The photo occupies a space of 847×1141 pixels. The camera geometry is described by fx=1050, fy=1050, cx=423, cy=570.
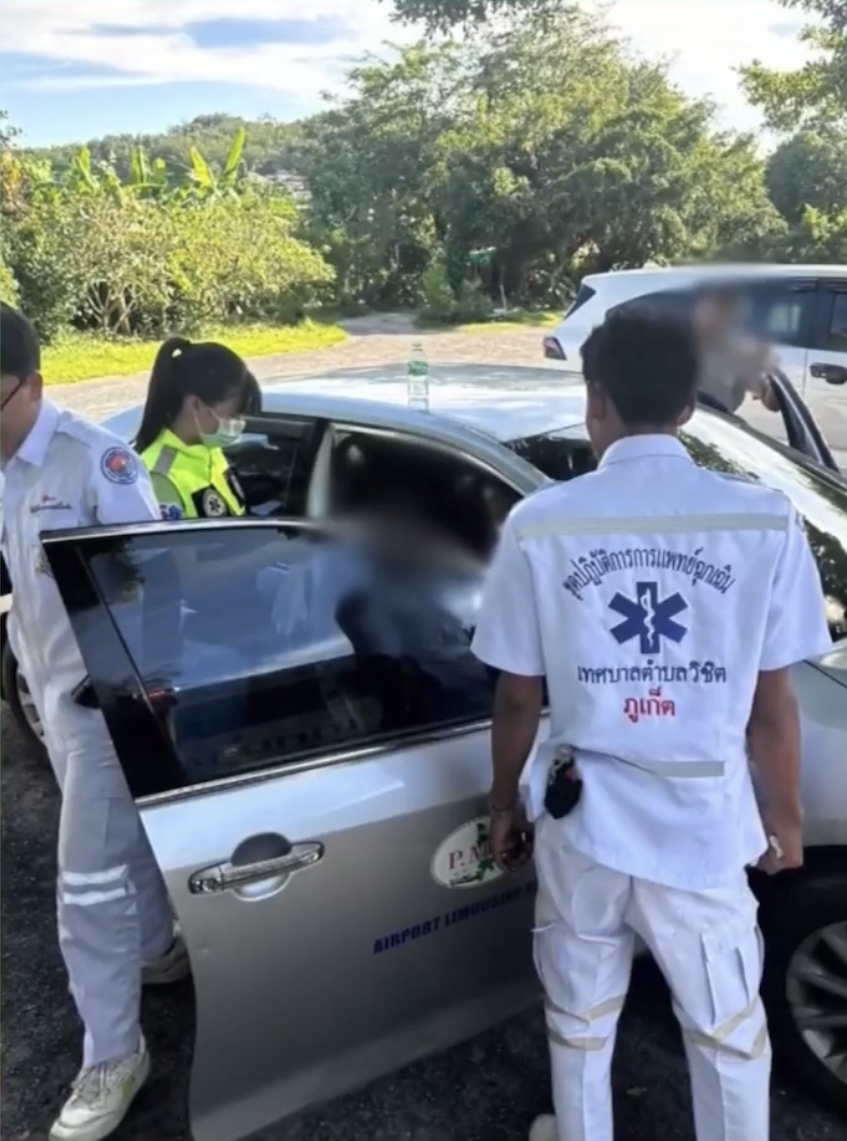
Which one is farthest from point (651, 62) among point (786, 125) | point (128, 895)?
point (128, 895)

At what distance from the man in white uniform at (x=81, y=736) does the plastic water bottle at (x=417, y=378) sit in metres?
0.83

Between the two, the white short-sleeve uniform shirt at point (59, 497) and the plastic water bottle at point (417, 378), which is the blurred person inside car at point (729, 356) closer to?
the plastic water bottle at point (417, 378)

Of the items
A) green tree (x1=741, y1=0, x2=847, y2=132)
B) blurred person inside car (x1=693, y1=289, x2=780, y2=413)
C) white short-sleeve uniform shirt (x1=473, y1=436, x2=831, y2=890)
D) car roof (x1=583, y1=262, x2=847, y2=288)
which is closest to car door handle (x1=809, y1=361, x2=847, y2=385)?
blurred person inside car (x1=693, y1=289, x2=780, y2=413)

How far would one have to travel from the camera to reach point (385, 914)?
5.56ft

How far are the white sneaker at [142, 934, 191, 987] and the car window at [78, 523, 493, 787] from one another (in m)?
0.72

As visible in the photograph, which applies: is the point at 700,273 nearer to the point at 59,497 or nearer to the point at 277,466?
the point at 277,466

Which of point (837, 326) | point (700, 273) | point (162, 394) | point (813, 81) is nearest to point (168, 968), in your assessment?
point (162, 394)

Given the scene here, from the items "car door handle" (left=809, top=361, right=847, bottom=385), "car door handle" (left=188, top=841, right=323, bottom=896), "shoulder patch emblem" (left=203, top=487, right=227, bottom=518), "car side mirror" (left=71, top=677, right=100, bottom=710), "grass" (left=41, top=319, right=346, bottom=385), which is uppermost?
"grass" (left=41, top=319, right=346, bottom=385)

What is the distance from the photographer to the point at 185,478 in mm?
2133

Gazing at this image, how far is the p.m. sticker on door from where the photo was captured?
173 cm

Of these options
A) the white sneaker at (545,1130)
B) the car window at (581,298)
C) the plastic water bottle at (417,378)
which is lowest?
the white sneaker at (545,1130)

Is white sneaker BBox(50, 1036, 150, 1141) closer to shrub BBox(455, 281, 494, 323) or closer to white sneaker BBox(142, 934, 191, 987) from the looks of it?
white sneaker BBox(142, 934, 191, 987)

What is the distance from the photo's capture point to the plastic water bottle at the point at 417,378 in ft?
8.16

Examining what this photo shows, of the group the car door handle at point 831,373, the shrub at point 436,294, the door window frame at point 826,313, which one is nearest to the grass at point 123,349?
the shrub at point 436,294
